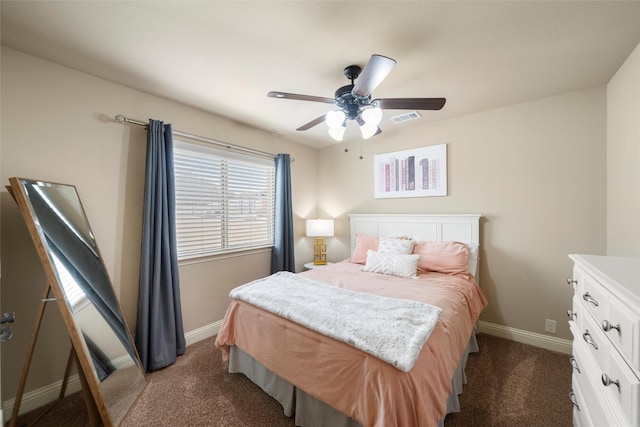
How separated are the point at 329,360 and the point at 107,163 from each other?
237 cm

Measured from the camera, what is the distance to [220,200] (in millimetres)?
2973

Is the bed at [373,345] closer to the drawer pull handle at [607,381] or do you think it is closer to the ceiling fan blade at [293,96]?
the drawer pull handle at [607,381]

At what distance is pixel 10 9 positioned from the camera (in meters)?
1.37

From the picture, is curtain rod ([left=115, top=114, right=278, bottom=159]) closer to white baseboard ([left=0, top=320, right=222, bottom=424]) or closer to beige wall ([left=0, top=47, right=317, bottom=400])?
beige wall ([left=0, top=47, right=317, bottom=400])

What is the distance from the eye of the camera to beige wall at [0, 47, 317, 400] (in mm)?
1698

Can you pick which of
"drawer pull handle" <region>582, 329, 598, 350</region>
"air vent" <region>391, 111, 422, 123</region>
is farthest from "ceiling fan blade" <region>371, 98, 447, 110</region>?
"drawer pull handle" <region>582, 329, 598, 350</region>

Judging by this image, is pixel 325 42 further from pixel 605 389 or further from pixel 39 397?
pixel 39 397

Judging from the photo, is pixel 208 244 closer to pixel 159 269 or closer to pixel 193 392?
pixel 159 269

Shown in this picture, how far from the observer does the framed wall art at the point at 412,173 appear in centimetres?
302

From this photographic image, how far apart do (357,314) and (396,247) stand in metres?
1.39

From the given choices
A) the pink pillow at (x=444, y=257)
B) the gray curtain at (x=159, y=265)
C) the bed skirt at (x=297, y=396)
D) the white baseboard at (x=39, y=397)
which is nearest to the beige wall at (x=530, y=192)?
the pink pillow at (x=444, y=257)

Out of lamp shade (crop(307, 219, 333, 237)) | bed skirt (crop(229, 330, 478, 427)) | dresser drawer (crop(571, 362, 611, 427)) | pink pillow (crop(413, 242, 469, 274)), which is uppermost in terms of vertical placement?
lamp shade (crop(307, 219, 333, 237))

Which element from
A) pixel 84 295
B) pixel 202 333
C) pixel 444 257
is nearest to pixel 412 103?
pixel 444 257

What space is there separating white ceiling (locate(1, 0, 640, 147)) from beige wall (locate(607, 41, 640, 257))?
0.17m
